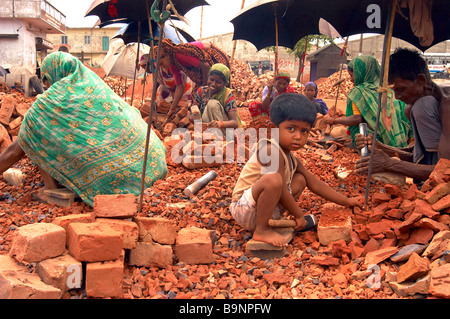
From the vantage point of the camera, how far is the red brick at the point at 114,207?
247 centimetres

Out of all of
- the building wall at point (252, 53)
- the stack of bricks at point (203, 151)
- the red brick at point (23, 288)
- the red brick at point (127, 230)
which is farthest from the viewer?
the building wall at point (252, 53)

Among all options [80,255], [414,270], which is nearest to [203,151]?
[80,255]

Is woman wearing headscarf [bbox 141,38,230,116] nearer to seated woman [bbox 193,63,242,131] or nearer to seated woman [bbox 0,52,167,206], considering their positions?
seated woman [bbox 193,63,242,131]

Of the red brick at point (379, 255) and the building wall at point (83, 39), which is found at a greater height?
the building wall at point (83, 39)

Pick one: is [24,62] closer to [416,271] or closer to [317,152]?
[317,152]

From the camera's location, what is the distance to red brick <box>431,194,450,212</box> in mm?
2593

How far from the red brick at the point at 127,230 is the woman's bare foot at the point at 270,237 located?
816 millimetres

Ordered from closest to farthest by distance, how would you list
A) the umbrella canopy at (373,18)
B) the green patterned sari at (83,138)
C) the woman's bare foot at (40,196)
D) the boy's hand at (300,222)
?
the boy's hand at (300,222), the green patterned sari at (83,138), the woman's bare foot at (40,196), the umbrella canopy at (373,18)

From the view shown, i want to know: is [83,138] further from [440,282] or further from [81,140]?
[440,282]

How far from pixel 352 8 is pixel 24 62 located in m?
21.6

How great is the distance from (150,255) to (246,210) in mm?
715
